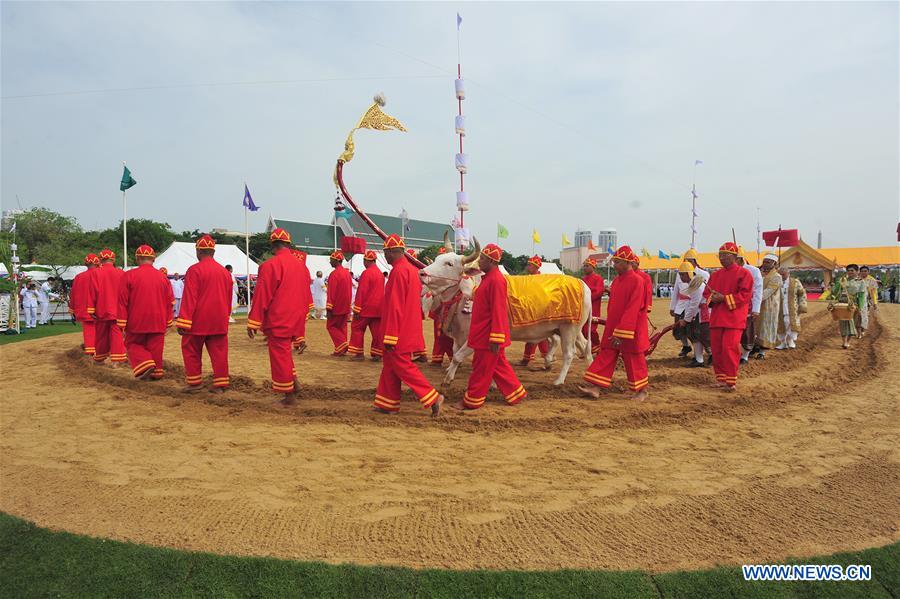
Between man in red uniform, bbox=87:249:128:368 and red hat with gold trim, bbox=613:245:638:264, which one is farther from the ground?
red hat with gold trim, bbox=613:245:638:264

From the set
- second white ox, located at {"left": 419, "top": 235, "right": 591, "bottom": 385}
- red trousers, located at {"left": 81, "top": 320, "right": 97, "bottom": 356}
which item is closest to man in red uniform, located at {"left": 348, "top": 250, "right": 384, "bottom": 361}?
second white ox, located at {"left": 419, "top": 235, "right": 591, "bottom": 385}

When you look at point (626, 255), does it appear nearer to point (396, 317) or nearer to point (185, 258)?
point (396, 317)

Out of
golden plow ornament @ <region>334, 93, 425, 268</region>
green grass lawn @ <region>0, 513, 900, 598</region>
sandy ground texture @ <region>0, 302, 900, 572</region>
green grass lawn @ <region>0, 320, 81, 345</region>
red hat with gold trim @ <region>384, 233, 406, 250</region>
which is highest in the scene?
golden plow ornament @ <region>334, 93, 425, 268</region>

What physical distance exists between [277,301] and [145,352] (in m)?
2.91

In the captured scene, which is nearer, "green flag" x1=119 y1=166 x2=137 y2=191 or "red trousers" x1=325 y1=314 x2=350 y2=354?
"red trousers" x1=325 y1=314 x2=350 y2=354

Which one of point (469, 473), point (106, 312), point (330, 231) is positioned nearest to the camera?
point (469, 473)

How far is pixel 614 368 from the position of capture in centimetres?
664

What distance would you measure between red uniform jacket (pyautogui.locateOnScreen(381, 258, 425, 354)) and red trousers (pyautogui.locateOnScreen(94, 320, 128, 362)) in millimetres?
5691

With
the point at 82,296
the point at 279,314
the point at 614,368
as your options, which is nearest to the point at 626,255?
the point at 614,368

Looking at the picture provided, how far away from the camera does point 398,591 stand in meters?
A: 2.55

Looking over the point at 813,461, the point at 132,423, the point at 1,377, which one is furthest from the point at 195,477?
the point at 1,377

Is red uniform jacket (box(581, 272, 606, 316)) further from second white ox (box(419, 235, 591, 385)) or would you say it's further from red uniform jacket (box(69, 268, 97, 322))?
red uniform jacket (box(69, 268, 97, 322))

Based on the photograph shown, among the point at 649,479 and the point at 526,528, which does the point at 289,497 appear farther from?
the point at 649,479

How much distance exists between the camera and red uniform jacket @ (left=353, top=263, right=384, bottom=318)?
30.0ft
